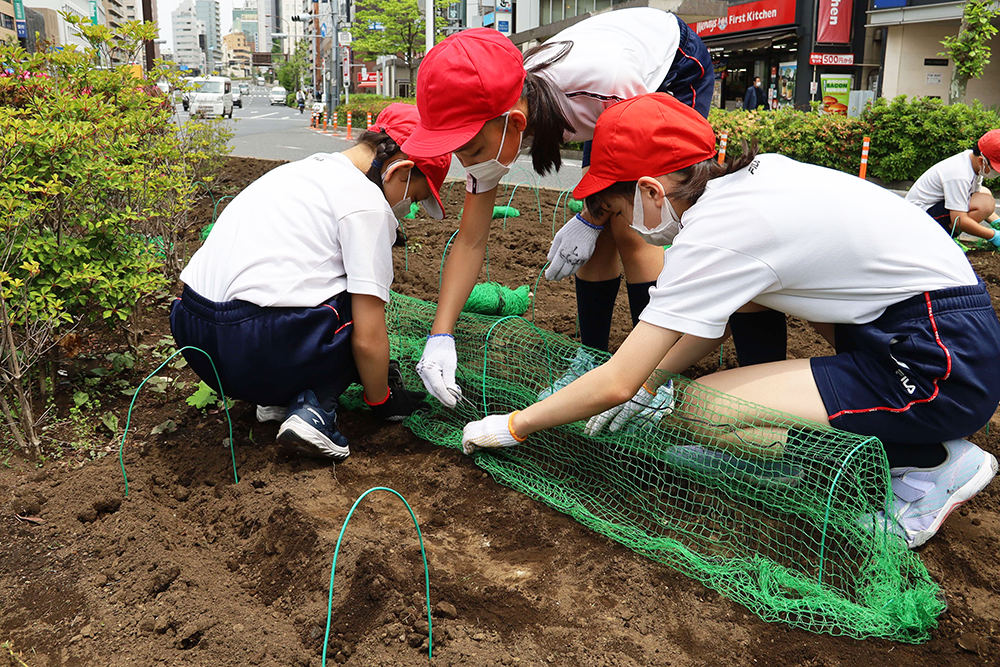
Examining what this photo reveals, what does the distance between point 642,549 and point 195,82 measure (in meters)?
3.79

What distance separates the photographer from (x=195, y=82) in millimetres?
4348

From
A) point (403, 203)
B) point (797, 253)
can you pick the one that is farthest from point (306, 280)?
point (797, 253)

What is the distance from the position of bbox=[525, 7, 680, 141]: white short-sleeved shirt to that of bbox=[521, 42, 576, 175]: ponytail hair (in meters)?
0.02

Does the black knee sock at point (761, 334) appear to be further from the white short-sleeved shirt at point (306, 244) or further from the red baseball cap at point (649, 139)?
the white short-sleeved shirt at point (306, 244)

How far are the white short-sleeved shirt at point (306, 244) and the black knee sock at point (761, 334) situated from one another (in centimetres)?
114

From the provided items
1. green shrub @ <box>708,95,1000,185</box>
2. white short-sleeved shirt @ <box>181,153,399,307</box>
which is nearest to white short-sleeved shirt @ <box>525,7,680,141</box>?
white short-sleeved shirt @ <box>181,153,399,307</box>

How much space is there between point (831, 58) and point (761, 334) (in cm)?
1964

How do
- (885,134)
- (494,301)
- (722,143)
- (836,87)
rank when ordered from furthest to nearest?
1. (836,87)
2. (722,143)
3. (885,134)
4. (494,301)

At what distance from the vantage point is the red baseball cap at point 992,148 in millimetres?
4641

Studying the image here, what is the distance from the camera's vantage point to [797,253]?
1.79 metres

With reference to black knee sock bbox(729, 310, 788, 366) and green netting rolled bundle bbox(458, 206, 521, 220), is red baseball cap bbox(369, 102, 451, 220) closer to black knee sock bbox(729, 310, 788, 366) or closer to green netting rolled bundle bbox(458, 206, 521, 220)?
black knee sock bbox(729, 310, 788, 366)

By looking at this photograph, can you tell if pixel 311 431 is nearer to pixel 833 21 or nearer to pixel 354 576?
pixel 354 576

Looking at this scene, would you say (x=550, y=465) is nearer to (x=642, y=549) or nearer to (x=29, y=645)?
(x=642, y=549)

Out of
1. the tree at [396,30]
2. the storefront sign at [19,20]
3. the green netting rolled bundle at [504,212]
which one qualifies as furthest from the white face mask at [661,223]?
the storefront sign at [19,20]
